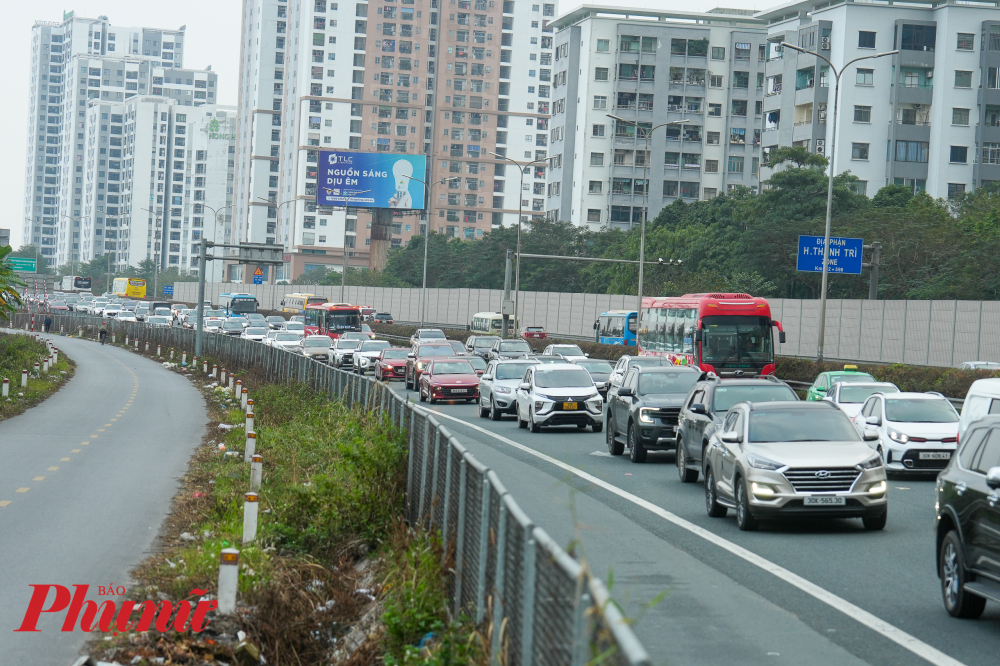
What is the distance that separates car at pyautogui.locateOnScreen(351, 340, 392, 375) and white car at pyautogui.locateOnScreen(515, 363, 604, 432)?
77.7 feet

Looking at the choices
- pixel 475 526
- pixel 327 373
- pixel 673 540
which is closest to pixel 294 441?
pixel 327 373

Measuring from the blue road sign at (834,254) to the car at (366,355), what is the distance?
57.3ft

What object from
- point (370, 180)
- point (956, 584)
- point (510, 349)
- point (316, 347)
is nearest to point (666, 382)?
point (956, 584)

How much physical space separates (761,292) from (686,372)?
53158 mm

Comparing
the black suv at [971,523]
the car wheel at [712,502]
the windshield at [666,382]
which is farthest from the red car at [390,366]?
the black suv at [971,523]

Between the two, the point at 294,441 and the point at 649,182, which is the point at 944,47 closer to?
the point at 649,182

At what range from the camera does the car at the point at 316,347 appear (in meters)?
59.7

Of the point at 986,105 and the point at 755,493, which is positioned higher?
the point at 986,105

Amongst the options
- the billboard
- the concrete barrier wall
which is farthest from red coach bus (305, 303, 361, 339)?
the billboard

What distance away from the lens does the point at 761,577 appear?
458 inches

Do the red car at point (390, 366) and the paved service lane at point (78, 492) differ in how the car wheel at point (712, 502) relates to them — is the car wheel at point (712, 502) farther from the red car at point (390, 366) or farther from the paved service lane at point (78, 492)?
the red car at point (390, 366)

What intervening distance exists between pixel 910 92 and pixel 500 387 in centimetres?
7198

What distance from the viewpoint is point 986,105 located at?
95438mm

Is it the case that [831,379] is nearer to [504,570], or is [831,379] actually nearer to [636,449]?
[636,449]
